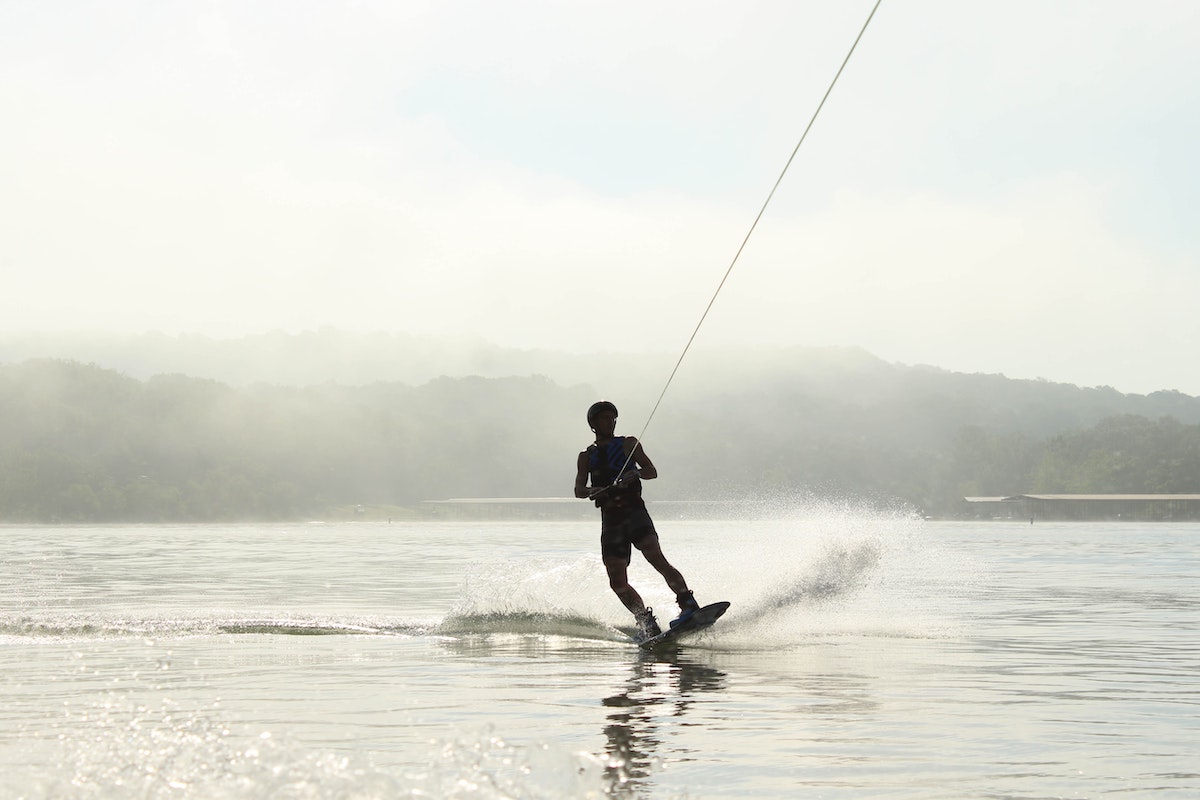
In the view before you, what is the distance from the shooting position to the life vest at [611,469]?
11906 millimetres

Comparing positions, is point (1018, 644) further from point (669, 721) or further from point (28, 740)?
point (28, 740)

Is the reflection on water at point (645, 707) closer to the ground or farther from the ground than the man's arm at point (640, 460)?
closer to the ground

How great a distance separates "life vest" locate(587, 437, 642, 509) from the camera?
1191 cm

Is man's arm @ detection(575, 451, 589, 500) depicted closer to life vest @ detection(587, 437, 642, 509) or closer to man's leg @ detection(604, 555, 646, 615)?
life vest @ detection(587, 437, 642, 509)

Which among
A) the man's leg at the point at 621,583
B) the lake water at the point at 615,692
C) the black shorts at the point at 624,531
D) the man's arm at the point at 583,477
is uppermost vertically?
the man's arm at the point at 583,477

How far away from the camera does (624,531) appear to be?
12.0 m

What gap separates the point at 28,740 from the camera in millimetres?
6715

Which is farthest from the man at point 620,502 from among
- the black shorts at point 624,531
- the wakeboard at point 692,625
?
the wakeboard at point 692,625

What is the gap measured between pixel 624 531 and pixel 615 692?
11.1 ft

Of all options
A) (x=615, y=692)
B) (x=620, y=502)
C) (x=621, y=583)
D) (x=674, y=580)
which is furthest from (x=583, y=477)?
(x=615, y=692)

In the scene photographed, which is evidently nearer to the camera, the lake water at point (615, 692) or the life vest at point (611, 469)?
the lake water at point (615, 692)

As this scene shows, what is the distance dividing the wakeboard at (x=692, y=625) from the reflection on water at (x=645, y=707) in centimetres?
14

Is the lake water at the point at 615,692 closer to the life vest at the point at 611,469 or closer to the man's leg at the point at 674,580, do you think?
the man's leg at the point at 674,580

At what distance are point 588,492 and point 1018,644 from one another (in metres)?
3.83
